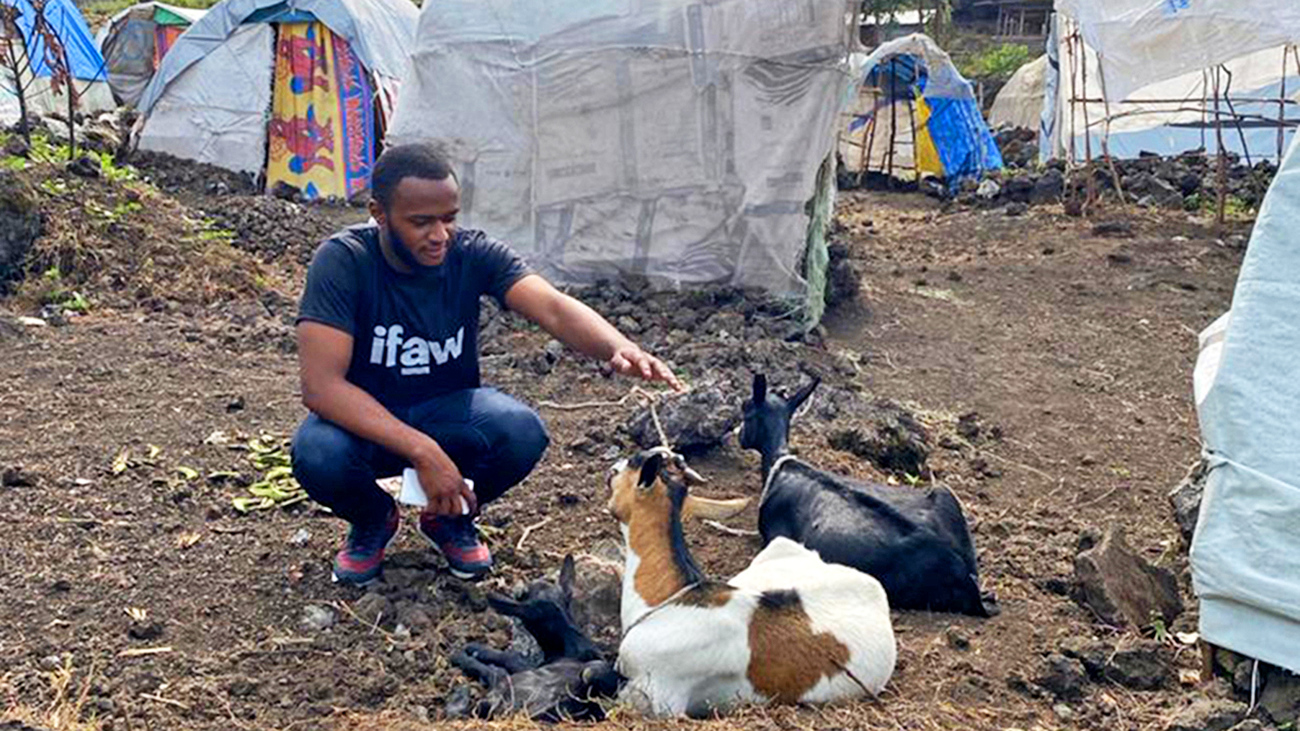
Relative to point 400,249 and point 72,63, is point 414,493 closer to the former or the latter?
point 400,249

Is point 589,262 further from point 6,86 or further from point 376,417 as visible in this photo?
point 6,86

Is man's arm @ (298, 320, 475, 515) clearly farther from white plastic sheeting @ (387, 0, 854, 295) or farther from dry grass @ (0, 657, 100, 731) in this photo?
white plastic sheeting @ (387, 0, 854, 295)

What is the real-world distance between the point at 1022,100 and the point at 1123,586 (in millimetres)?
20450

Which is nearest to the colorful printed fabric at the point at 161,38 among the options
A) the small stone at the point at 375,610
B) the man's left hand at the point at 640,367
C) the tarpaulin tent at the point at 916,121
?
the tarpaulin tent at the point at 916,121

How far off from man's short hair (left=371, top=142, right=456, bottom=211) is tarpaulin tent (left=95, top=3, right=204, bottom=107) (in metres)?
16.4

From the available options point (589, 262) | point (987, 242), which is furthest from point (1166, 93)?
point (589, 262)

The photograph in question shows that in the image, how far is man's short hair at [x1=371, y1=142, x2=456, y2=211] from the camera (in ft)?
11.5

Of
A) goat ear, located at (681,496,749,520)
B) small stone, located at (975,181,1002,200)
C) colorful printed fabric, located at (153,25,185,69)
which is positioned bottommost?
small stone, located at (975,181,1002,200)

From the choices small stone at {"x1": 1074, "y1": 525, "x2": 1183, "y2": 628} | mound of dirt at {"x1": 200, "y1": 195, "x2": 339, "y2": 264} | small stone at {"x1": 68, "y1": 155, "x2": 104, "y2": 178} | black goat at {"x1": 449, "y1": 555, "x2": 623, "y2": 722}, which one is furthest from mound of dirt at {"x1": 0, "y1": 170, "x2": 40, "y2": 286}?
small stone at {"x1": 1074, "y1": 525, "x2": 1183, "y2": 628}

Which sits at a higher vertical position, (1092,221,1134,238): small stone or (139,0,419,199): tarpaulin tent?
(139,0,419,199): tarpaulin tent

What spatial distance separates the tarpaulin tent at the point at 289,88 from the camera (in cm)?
A: 1360

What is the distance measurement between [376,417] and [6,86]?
13249 millimetres

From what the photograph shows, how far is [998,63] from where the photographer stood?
27938mm

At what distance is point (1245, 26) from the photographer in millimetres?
10453
